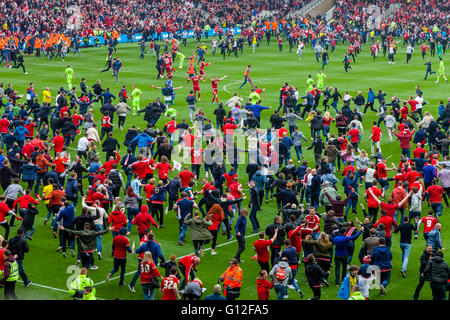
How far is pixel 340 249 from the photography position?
18.5m

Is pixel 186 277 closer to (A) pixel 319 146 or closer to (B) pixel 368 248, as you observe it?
(B) pixel 368 248

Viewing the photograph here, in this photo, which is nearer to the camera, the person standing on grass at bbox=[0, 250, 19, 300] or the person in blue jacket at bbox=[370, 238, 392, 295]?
the person standing on grass at bbox=[0, 250, 19, 300]

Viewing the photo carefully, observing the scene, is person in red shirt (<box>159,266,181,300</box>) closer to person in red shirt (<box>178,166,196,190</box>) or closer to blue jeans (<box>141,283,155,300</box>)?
blue jeans (<box>141,283,155,300</box>)

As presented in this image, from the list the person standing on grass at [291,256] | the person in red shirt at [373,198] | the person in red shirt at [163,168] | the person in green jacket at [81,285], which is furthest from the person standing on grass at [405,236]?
the person in red shirt at [163,168]

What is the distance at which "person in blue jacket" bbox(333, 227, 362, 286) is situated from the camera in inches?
724

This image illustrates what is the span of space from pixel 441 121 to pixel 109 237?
19350mm

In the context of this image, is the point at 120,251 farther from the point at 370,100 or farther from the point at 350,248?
the point at 370,100

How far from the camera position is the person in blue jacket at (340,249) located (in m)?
18.4

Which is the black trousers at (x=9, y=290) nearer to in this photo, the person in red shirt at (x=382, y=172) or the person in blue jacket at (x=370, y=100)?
the person in red shirt at (x=382, y=172)

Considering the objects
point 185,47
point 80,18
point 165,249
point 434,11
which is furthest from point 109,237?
point 434,11

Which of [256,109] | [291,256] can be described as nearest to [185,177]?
[291,256]

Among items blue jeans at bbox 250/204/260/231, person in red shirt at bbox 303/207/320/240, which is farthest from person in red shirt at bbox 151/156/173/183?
person in red shirt at bbox 303/207/320/240
